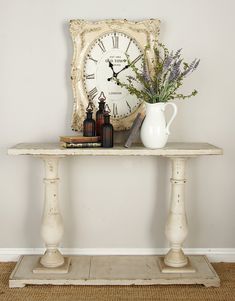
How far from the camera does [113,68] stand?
296 centimetres

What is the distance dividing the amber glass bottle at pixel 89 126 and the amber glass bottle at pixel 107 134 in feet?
0.31

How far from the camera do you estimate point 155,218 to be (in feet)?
10.3

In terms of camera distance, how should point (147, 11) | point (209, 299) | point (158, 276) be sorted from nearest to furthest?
point (209, 299)
point (158, 276)
point (147, 11)

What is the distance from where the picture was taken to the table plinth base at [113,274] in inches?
108

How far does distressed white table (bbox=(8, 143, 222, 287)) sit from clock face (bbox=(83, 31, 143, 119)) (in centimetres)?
33

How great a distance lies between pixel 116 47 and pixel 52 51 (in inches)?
15.8

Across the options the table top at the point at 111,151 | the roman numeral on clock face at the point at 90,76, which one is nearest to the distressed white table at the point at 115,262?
the table top at the point at 111,151

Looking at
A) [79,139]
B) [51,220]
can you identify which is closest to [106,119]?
[79,139]

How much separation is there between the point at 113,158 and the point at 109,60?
24.4 inches

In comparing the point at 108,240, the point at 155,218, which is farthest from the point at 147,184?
the point at 108,240

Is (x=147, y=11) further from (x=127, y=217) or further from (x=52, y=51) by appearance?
(x=127, y=217)

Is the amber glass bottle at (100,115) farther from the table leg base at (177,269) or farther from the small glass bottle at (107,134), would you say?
the table leg base at (177,269)

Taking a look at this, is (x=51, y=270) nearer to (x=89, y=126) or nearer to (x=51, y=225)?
(x=51, y=225)

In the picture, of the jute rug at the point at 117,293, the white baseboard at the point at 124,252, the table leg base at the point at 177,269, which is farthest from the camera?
the white baseboard at the point at 124,252
